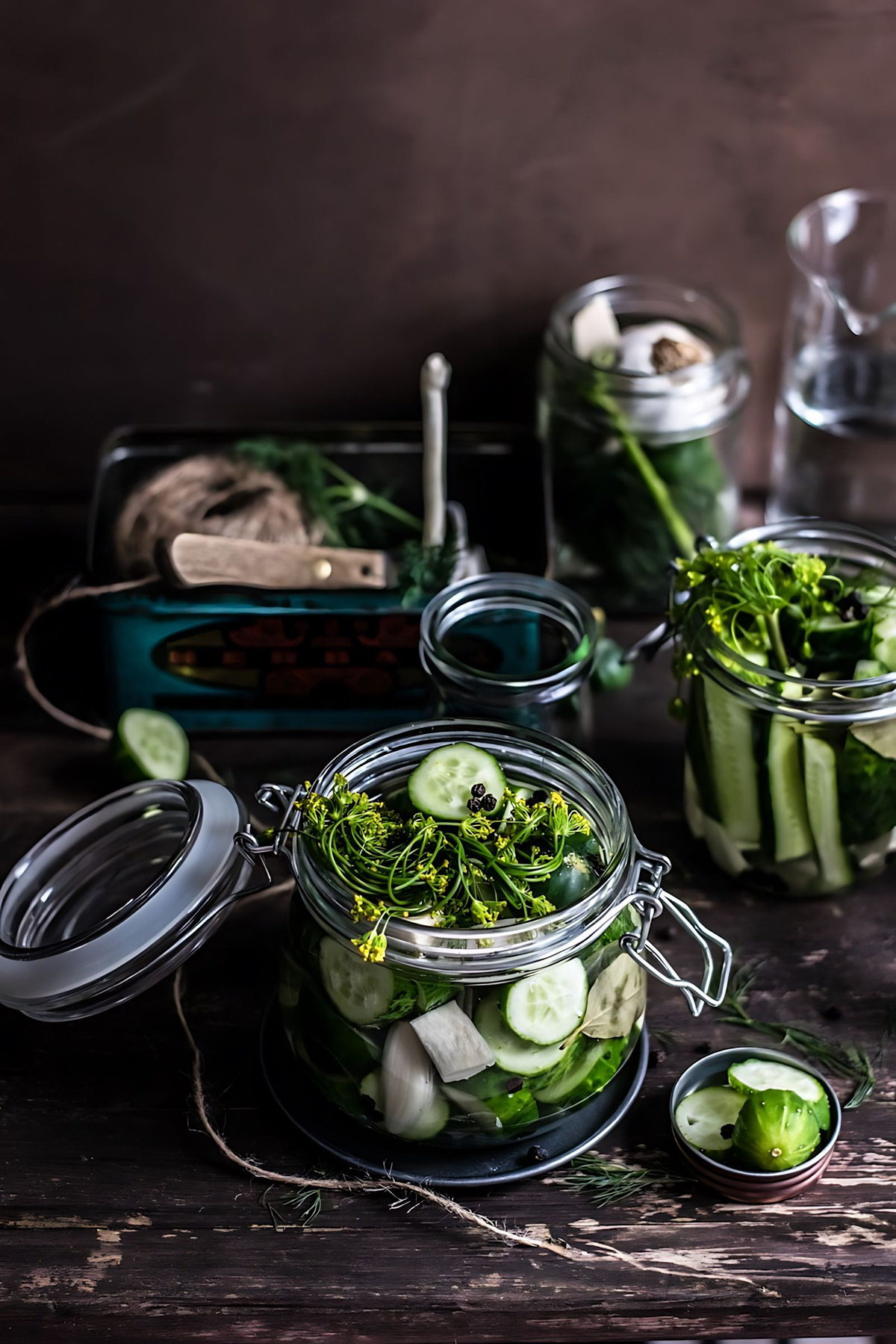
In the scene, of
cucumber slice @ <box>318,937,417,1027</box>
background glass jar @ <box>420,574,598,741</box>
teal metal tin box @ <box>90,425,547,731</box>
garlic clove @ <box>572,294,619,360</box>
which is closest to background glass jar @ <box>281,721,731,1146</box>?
cucumber slice @ <box>318,937,417,1027</box>

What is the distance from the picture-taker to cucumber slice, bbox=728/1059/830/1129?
2.83ft

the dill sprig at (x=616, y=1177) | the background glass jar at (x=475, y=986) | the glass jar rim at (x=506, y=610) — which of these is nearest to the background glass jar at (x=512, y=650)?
the glass jar rim at (x=506, y=610)

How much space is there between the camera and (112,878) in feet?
3.26

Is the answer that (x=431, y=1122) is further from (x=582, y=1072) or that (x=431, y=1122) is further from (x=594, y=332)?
(x=594, y=332)

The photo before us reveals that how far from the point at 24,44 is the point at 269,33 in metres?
0.22

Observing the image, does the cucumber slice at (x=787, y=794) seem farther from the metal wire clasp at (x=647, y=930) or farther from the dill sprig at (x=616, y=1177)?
the dill sprig at (x=616, y=1177)

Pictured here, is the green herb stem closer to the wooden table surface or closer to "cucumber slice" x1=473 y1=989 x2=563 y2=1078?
the wooden table surface

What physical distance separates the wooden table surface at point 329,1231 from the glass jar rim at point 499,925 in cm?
17

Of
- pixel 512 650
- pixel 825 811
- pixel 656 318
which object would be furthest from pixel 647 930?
pixel 656 318

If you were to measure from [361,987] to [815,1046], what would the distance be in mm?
342

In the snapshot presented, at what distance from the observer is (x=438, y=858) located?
0.81m

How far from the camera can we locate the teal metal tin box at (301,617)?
44.6 inches

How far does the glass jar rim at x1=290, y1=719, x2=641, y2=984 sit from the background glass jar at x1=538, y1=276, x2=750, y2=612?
325mm

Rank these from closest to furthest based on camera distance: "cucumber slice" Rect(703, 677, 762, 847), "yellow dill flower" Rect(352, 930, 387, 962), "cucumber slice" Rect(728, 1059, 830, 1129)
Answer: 1. "yellow dill flower" Rect(352, 930, 387, 962)
2. "cucumber slice" Rect(728, 1059, 830, 1129)
3. "cucumber slice" Rect(703, 677, 762, 847)
